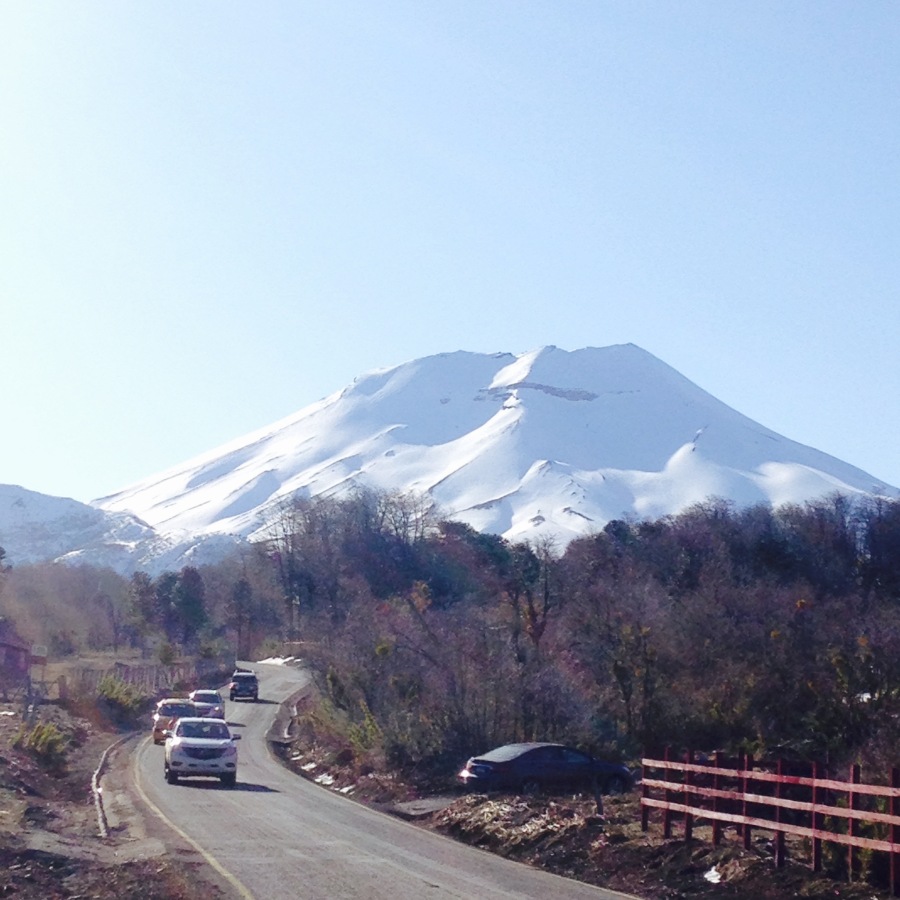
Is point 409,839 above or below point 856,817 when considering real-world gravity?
below

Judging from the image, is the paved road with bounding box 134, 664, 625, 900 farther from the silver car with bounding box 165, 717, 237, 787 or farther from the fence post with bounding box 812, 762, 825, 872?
the fence post with bounding box 812, 762, 825, 872

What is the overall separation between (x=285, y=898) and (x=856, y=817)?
20.3ft

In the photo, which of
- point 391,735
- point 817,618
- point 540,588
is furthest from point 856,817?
point 540,588

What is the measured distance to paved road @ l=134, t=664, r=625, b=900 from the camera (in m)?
15.1

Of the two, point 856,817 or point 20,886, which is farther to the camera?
point 20,886

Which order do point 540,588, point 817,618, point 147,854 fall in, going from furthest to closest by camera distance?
point 540,588, point 817,618, point 147,854

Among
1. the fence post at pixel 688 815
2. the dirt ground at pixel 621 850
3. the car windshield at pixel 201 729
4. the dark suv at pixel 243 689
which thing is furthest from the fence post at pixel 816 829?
the dark suv at pixel 243 689

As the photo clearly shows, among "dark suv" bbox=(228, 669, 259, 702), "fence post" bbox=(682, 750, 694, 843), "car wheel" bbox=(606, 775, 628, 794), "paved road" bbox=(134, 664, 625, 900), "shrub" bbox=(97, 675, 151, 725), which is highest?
"fence post" bbox=(682, 750, 694, 843)

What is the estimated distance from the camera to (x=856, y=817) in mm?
13297

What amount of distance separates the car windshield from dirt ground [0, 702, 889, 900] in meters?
2.31

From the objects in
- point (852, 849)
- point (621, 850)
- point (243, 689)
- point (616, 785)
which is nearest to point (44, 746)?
point (616, 785)

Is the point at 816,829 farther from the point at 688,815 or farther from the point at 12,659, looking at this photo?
A: the point at 12,659

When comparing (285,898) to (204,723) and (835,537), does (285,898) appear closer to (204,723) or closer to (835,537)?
(204,723)

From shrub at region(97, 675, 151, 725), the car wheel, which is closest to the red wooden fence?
the car wheel
